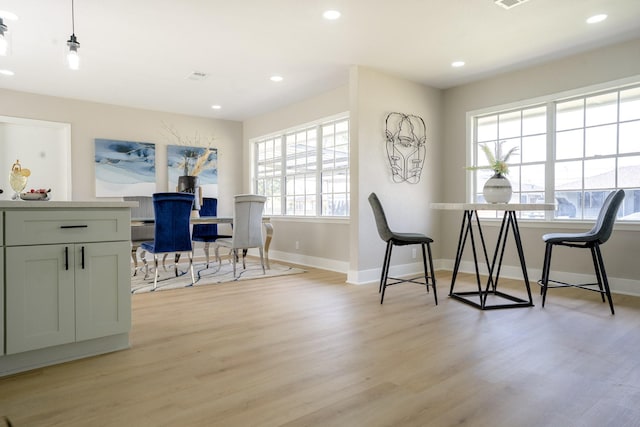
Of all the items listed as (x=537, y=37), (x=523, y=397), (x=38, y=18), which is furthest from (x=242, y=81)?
(x=523, y=397)

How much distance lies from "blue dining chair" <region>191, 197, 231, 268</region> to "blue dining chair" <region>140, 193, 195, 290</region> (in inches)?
41.9

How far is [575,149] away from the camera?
13.7ft

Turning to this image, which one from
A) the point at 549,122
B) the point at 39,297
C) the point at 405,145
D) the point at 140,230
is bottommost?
the point at 39,297

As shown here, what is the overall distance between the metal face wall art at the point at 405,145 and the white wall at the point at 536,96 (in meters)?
0.51

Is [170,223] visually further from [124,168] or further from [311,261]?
[124,168]

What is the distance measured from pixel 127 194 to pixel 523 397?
6118 mm

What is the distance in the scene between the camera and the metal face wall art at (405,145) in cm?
473

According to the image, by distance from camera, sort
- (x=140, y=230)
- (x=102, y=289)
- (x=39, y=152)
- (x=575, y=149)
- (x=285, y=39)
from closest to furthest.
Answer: (x=102, y=289) → (x=285, y=39) → (x=575, y=149) → (x=140, y=230) → (x=39, y=152)

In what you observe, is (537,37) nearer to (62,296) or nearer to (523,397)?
(523,397)

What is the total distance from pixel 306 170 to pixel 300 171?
16 cm

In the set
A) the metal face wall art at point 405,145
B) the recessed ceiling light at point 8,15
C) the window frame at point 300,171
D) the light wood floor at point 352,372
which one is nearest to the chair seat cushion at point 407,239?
the light wood floor at point 352,372

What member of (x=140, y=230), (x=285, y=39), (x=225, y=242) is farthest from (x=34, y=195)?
(x=140, y=230)

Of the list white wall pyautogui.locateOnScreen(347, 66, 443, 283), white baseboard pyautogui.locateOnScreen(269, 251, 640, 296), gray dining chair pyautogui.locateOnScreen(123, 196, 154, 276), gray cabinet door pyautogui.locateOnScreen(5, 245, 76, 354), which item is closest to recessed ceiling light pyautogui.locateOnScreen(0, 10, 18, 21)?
gray dining chair pyautogui.locateOnScreen(123, 196, 154, 276)

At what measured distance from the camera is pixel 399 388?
70.6 inches
